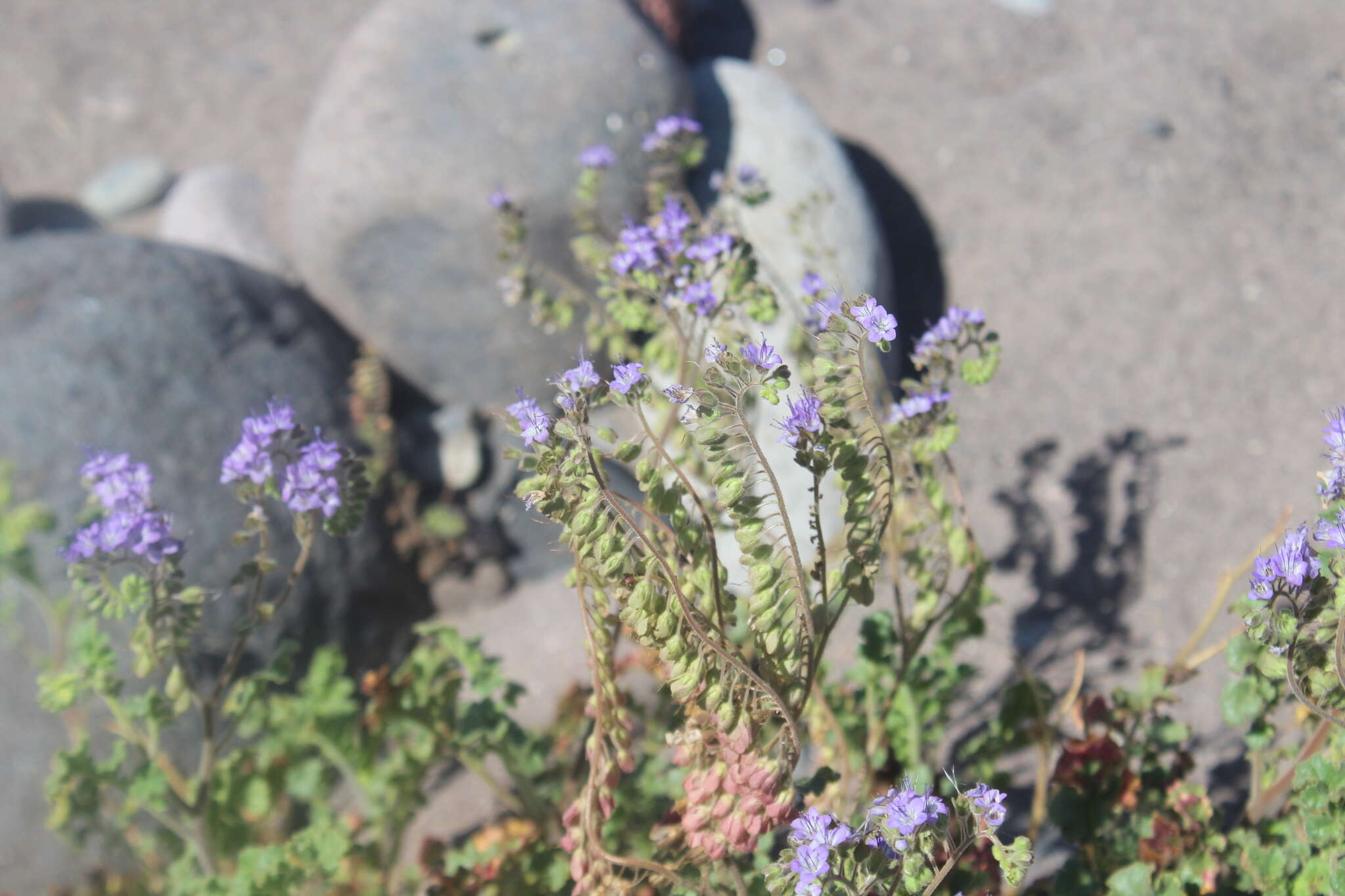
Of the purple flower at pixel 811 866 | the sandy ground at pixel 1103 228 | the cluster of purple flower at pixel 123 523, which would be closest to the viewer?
the purple flower at pixel 811 866

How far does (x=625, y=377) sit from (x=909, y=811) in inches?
28.0

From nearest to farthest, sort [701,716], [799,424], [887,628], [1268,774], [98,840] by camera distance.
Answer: [799,424] < [701,716] < [1268,774] < [887,628] < [98,840]

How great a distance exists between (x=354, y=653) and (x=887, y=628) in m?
2.13

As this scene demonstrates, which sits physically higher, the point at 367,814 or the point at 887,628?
the point at 887,628

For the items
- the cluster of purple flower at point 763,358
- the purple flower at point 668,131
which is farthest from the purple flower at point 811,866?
the purple flower at point 668,131

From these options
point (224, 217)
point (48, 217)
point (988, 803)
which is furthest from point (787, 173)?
point (48, 217)

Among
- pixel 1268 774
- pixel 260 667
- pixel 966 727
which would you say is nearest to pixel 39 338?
pixel 260 667

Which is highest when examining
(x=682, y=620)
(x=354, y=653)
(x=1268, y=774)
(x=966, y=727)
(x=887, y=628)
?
(x=1268, y=774)

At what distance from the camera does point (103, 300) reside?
3.58m

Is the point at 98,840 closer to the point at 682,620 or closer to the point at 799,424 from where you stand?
the point at 682,620

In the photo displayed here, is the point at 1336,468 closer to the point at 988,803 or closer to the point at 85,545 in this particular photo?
the point at 988,803

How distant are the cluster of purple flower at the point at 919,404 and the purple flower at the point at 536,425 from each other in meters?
0.79

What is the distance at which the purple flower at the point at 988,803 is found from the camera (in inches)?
56.6

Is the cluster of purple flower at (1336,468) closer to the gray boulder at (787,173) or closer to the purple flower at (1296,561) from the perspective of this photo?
the purple flower at (1296,561)
